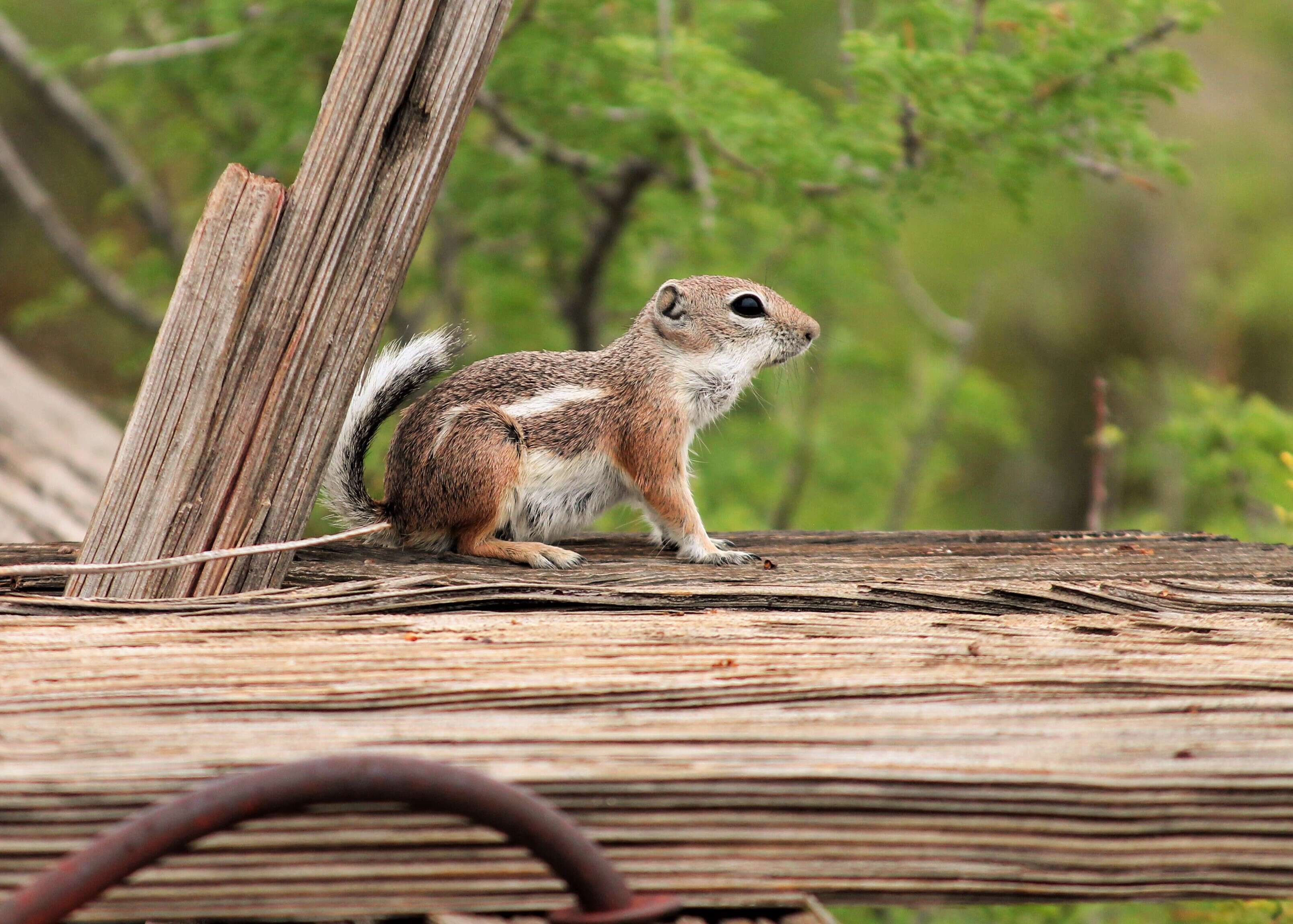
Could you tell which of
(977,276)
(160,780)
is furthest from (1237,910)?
(977,276)

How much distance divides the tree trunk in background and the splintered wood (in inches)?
77.0

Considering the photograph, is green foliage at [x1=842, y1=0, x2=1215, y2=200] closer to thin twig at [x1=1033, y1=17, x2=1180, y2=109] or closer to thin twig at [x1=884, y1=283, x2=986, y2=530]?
thin twig at [x1=1033, y1=17, x2=1180, y2=109]

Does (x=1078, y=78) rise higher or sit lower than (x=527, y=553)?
higher

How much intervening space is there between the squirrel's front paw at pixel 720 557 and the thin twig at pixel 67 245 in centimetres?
477

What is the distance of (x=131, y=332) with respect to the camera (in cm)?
866

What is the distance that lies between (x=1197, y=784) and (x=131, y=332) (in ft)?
28.2

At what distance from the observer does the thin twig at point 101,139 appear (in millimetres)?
6434

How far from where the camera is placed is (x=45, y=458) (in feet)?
15.3

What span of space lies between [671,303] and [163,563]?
1.78 metres

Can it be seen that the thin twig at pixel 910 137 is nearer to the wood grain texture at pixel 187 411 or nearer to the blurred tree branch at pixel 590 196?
the blurred tree branch at pixel 590 196

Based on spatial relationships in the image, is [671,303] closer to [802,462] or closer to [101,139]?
[802,462]

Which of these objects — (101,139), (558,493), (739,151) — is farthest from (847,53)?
(101,139)

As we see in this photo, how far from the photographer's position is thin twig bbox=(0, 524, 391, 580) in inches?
70.7

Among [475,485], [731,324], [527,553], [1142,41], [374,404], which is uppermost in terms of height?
[1142,41]
